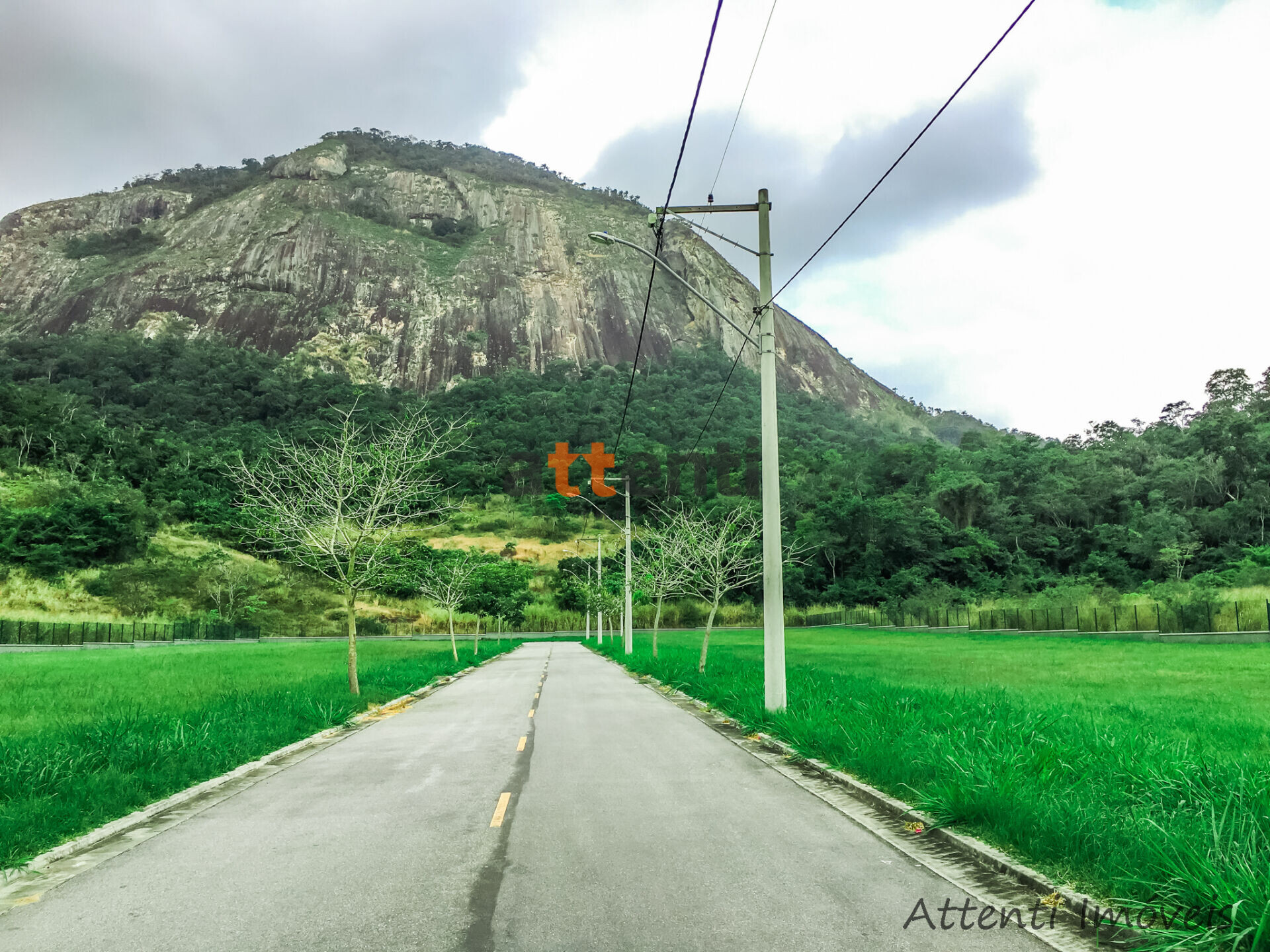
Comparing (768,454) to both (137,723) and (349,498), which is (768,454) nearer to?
(137,723)

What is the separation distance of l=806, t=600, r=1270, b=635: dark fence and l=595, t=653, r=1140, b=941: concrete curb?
35595 millimetres

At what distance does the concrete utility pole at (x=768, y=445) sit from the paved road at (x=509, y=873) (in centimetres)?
393

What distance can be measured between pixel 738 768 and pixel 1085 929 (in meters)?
6.03

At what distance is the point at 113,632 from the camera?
189 feet

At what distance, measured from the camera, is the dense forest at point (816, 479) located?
264 ft

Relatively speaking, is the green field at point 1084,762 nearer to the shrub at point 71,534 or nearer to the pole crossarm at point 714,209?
the pole crossarm at point 714,209

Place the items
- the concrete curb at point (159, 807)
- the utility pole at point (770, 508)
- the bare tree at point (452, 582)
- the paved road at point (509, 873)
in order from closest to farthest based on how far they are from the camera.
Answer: the paved road at point (509, 873) < the concrete curb at point (159, 807) < the utility pole at point (770, 508) < the bare tree at point (452, 582)

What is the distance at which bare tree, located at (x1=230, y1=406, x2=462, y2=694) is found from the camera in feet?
68.4

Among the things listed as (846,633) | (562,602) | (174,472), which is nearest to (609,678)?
(846,633)

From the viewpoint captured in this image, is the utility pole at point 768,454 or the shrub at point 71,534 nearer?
the utility pole at point 768,454

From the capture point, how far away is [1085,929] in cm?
494

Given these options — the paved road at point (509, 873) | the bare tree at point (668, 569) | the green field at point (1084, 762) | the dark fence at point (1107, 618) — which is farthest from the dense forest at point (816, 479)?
the paved road at point (509, 873)

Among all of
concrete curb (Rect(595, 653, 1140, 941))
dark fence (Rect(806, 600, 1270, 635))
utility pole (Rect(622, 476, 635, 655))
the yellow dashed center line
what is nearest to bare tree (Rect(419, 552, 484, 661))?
utility pole (Rect(622, 476, 635, 655))

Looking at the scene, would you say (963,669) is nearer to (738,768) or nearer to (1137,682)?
(1137,682)
